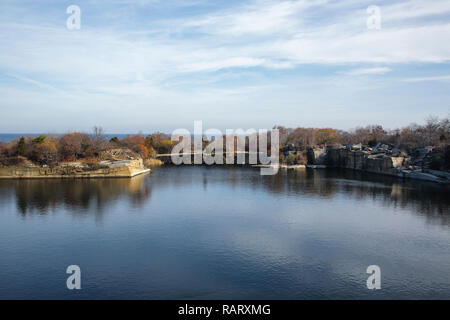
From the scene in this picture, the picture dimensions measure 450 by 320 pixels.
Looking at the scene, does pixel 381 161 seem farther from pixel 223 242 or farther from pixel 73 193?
pixel 73 193

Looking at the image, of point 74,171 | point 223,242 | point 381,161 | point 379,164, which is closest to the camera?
point 223,242

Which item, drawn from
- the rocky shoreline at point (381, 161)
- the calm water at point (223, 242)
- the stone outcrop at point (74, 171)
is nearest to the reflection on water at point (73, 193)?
the calm water at point (223, 242)

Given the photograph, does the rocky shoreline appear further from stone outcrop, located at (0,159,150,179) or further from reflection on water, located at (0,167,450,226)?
stone outcrop, located at (0,159,150,179)

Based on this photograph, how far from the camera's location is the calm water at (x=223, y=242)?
45.1 ft

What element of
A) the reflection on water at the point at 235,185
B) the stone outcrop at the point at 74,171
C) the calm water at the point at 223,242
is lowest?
the calm water at the point at 223,242

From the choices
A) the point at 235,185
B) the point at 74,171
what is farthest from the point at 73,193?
the point at 235,185

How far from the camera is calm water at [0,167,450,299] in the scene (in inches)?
542

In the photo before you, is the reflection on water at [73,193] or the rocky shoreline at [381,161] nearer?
the reflection on water at [73,193]

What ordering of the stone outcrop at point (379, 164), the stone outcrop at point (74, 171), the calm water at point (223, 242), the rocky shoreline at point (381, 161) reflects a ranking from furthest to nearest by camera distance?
the rocky shoreline at point (381, 161), the stone outcrop at point (379, 164), the stone outcrop at point (74, 171), the calm water at point (223, 242)

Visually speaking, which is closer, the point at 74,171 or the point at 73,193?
the point at 73,193

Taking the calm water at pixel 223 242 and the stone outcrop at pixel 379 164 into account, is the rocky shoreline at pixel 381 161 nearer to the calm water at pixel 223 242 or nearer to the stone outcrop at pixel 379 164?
the stone outcrop at pixel 379 164

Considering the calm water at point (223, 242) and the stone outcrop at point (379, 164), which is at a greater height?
the stone outcrop at point (379, 164)

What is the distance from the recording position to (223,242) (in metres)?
18.7
